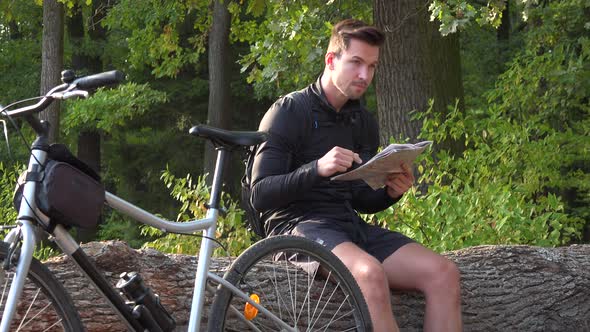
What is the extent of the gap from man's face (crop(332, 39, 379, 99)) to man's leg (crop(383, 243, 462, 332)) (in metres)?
0.74

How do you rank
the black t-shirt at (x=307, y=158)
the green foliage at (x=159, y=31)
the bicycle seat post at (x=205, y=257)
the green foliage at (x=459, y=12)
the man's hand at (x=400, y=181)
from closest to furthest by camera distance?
the bicycle seat post at (x=205, y=257) → the black t-shirt at (x=307, y=158) → the man's hand at (x=400, y=181) → the green foliage at (x=459, y=12) → the green foliage at (x=159, y=31)

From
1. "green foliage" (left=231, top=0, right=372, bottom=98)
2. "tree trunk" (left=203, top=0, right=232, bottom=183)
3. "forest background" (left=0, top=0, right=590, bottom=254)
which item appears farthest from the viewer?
"tree trunk" (left=203, top=0, right=232, bottom=183)

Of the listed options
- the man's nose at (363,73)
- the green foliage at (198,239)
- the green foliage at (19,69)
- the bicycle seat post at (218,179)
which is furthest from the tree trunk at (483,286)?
the green foliage at (19,69)

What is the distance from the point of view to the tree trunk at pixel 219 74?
19.3 m

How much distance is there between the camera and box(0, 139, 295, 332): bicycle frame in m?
3.51

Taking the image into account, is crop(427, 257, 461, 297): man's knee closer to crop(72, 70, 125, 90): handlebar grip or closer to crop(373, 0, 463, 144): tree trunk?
crop(72, 70, 125, 90): handlebar grip

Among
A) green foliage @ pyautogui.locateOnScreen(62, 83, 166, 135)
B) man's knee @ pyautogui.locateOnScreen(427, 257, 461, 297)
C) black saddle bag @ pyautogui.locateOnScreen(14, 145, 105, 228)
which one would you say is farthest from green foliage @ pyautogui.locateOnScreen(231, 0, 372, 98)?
green foliage @ pyautogui.locateOnScreen(62, 83, 166, 135)

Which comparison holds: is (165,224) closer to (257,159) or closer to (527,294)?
(257,159)

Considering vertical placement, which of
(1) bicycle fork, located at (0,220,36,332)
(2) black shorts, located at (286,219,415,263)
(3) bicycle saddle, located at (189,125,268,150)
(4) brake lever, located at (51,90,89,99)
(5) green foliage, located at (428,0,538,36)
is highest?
(5) green foliage, located at (428,0,538,36)

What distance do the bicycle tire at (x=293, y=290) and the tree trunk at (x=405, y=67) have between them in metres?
5.32

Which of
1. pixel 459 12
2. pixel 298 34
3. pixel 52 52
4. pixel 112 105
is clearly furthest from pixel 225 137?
pixel 112 105

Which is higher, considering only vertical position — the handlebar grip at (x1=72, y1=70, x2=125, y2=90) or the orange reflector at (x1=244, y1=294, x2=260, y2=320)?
the handlebar grip at (x1=72, y1=70, x2=125, y2=90)

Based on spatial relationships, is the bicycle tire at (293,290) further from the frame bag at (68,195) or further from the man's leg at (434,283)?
the frame bag at (68,195)

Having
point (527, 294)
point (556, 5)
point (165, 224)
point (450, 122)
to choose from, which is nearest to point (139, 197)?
point (556, 5)
